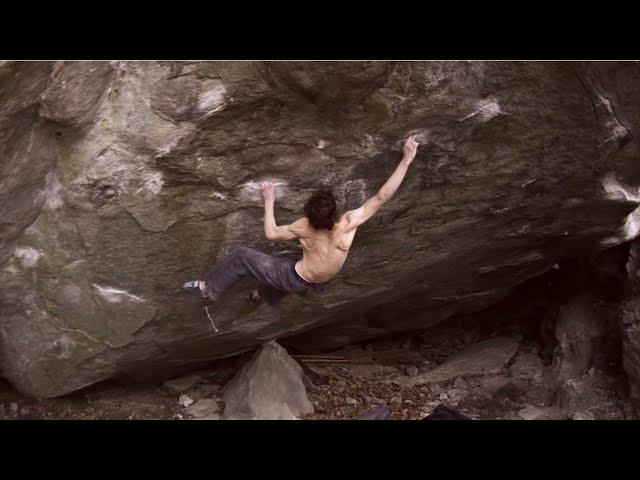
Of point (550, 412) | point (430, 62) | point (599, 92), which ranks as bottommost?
point (550, 412)

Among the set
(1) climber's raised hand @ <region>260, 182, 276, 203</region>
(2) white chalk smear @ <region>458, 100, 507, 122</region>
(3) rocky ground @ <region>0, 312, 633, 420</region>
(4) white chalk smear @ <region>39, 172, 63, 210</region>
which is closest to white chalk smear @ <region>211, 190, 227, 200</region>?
(1) climber's raised hand @ <region>260, 182, 276, 203</region>

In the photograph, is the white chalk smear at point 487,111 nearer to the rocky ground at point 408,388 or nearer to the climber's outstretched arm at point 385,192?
the climber's outstretched arm at point 385,192

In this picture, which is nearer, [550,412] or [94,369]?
[94,369]

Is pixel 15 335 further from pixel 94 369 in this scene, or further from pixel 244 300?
pixel 244 300

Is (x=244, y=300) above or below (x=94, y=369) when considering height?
above

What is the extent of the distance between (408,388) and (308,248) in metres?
3.14

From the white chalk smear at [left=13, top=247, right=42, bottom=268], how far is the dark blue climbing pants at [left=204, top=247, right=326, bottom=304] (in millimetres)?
1368

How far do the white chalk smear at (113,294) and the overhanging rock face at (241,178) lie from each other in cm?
1

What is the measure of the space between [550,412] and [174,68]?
5.11 meters

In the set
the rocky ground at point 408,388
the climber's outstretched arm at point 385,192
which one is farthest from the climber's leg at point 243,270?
the rocky ground at point 408,388

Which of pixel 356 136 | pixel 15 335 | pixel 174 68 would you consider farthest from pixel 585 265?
pixel 15 335

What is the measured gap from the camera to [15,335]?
18.6 feet

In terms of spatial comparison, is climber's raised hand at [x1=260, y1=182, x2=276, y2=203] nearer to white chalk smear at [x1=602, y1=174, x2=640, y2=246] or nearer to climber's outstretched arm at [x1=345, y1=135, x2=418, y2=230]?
climber's outstretched arm at [x1=345, y1=135, x2=418, y2=230]

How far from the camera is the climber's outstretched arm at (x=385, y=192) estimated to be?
15.0ft
